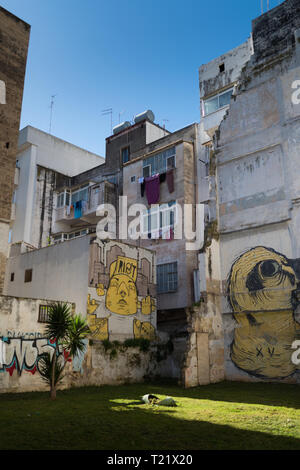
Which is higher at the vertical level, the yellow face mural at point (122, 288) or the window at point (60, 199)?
the window at point (60, 199)

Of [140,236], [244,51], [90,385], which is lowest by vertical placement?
[90,385]

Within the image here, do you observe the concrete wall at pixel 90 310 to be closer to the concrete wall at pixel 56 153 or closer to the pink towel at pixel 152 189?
the pink towel at pixel 152 189

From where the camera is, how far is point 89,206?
31.6 meters

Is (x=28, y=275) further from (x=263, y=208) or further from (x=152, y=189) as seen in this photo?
(x=263, y=208)

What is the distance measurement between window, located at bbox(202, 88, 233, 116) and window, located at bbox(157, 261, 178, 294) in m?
10.7

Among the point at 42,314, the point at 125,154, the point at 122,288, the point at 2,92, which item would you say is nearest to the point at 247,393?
the point at 122,288

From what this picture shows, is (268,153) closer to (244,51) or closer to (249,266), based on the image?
(249,266)

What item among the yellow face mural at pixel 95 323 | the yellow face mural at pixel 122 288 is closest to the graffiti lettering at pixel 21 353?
the yellow face mural at pixel 95 323

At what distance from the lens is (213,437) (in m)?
7.79

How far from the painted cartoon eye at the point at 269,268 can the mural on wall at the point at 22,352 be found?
9.41 metres

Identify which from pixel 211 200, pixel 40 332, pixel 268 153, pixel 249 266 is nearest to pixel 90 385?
pixel 40 332

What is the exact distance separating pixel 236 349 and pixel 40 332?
8.76 meters

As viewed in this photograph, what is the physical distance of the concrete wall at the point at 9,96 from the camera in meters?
21.8

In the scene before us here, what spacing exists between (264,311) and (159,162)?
47.0 feet
